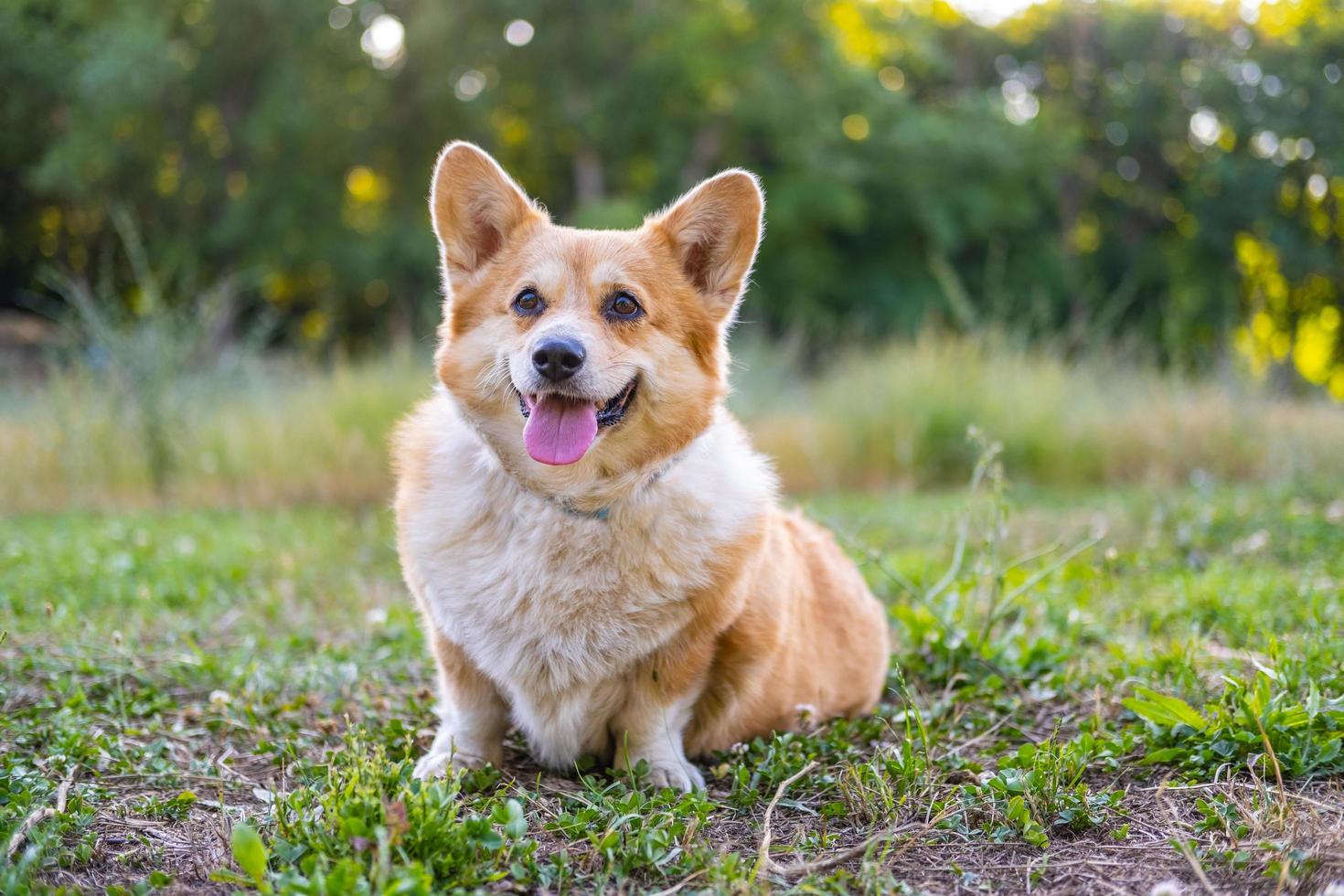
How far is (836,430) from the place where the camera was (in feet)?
31.9

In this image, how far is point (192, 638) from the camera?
4.26 metres

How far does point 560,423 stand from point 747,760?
44.1 inches

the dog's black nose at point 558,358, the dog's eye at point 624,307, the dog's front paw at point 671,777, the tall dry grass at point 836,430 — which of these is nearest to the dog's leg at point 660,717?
the dog's front paw at point 671,777

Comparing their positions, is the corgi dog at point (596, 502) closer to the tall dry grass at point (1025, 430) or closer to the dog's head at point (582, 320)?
the dog's head at point (582, 320)

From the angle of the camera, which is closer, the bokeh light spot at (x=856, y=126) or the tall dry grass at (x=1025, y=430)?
the tall dry grass at (x=1025, y=430)

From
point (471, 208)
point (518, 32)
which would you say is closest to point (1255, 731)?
point (471, 208)

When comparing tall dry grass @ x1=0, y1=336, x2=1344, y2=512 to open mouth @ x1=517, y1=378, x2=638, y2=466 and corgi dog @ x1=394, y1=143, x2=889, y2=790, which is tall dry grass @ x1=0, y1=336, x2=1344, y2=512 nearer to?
corgi dog @ x1=394, y1=143, x2=889, y2=790

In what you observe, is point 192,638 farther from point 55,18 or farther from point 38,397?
point 55,18

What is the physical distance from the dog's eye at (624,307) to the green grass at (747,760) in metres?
→ 1.28

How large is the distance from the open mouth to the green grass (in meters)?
0.85

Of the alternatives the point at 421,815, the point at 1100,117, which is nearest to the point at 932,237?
the point at 1100,117

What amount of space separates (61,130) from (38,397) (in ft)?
30.5

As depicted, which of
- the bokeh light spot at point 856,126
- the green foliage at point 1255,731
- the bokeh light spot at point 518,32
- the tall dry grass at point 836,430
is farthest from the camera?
the bokeh light spot at point 856,126

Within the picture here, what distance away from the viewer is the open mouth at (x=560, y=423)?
2.93 meters
